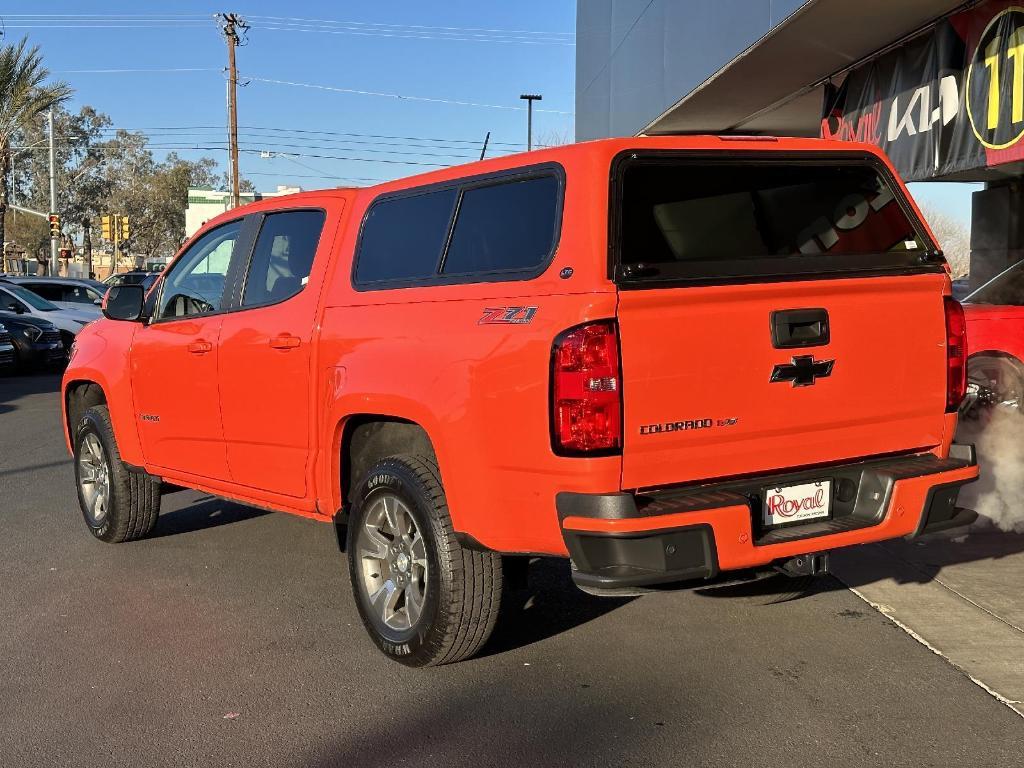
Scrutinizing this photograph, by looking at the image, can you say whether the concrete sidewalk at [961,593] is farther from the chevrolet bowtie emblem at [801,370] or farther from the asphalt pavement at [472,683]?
the chevrolet bowtie emblem at [801,370]

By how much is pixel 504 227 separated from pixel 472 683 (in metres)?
1.87

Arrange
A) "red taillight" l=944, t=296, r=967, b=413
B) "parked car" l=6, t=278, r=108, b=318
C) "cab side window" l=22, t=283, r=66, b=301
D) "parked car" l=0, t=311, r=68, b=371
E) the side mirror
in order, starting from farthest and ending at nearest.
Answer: "cab side window" l=22, t=283, r=66, b=301
"parked car" l=6, t=278, r=108, b=318
"parked car" l=0, t=311, r=68, b=371
the side mirror
"red taillight" l=944, t=296, r=967, b=413

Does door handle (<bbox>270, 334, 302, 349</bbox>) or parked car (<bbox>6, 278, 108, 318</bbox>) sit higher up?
parked car (<bbox>6, 278, 108, 318</bbox>)

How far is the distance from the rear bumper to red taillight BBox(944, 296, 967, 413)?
408 mm

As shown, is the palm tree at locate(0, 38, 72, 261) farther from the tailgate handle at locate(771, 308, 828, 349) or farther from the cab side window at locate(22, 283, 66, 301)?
the tailgate handle at locate(771, 308, 828, 349)

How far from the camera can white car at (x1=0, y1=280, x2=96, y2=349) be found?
20.9 metres

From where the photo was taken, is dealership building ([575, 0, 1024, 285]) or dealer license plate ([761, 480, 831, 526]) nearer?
dealer license plate ([761, 480, 831, 526])

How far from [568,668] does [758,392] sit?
148cm

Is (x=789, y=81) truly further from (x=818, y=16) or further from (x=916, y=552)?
(x=916, y=552)

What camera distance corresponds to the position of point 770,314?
3.91 m

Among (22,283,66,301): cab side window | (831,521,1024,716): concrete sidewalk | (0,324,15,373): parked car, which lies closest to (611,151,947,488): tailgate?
(831,521,1024,716): concrete sidewalk

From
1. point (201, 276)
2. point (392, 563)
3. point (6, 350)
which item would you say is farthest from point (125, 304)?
point (6, 350)

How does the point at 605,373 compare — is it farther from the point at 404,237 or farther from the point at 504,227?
the point at 404,237

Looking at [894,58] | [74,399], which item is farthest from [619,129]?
[74,399]
